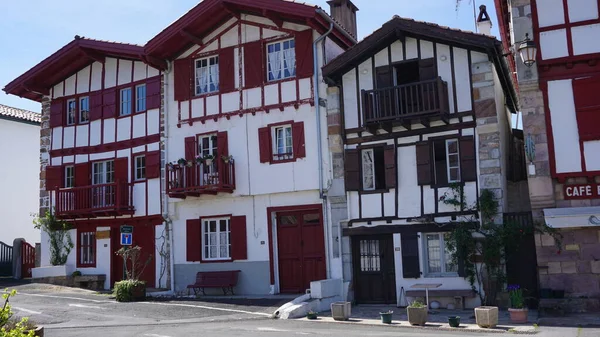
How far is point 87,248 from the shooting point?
76.2ft

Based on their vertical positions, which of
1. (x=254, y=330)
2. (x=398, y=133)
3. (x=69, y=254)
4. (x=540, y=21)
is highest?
(x=540, y=21)

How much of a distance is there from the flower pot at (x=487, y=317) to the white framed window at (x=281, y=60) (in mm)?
9702

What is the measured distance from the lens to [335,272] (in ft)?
59.3

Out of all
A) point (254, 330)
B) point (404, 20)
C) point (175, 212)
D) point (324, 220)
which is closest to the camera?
point (254, 330)

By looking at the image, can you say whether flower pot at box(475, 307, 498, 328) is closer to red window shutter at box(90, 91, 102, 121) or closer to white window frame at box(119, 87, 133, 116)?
white window frame at box(119, 87, 133, 116)

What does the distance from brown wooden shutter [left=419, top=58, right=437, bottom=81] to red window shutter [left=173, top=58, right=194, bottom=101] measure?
790 centimetres

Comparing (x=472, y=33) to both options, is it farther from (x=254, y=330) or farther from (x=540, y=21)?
(x=254, y=330)

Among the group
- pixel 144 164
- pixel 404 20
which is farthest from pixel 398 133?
pixel 144 164

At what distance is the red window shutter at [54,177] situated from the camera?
23766mm

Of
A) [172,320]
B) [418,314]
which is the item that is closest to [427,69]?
[418,314]

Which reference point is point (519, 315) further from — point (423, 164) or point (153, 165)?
point (153, 165)

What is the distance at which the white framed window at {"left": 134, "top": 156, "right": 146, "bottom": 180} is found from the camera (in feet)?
73.3

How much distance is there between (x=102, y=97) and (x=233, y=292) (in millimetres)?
8950

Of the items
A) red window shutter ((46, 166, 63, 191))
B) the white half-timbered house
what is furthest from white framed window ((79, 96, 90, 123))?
the white half-timbered house
